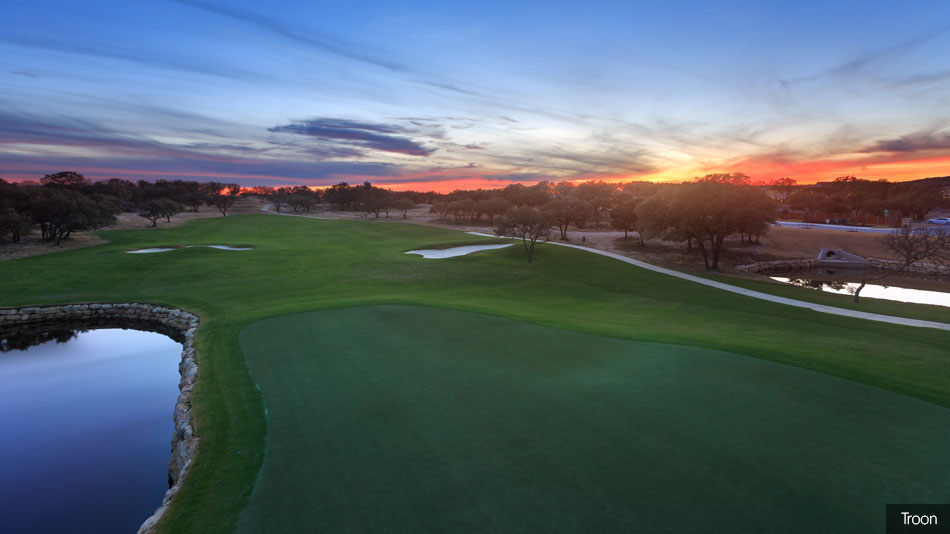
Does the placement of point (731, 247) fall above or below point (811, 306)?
above

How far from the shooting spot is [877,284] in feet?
117

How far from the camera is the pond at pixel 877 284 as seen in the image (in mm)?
30484

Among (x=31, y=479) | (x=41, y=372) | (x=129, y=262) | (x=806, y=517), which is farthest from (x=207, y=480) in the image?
(x=129, y=262)

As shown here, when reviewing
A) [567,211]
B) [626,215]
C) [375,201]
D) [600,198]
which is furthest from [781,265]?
[375,201]

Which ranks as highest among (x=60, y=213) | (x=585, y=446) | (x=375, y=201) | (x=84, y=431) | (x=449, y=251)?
(x=375, y=201)

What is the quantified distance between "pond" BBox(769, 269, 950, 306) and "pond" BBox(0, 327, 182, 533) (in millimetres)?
39936

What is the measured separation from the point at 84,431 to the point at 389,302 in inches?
422

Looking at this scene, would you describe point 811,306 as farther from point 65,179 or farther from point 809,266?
point 65,179

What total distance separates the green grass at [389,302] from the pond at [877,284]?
16.9 meters

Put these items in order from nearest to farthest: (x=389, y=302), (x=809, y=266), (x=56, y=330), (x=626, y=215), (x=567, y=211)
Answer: (x=389, y=302) < (x=56, y=330) < (x=809, y=266) < (x=626, y=215) < (x=567, y=211)

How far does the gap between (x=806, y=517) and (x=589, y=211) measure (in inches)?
3149

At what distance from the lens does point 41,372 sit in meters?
15.3

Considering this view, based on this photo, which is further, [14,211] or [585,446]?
[14,211]

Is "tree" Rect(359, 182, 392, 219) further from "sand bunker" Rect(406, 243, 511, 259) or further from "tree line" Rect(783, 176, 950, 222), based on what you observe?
"tree line" Rect(783, 176, 950, 222)
